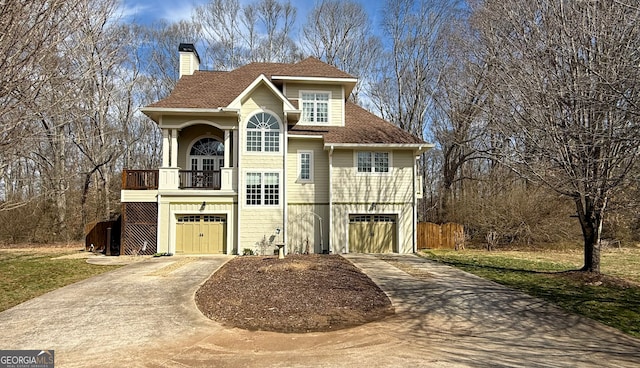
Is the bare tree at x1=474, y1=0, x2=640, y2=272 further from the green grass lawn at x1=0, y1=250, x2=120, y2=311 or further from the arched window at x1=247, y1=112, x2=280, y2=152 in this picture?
Result: the green grass lawn at x1=0, y1=250, x2=120, y2=311

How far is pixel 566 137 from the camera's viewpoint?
10.1 metres

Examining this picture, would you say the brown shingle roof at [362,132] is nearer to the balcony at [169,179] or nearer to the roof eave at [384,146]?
the roof eave at [384,146]

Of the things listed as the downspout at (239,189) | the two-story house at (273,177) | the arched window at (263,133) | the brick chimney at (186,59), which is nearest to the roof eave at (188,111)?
the two-story house at (273,177)

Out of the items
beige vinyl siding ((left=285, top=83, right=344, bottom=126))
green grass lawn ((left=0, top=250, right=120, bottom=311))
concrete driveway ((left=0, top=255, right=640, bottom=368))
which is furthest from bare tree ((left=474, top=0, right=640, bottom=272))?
green grass lawn ((left=0, top=250, right=120, bottom=311))

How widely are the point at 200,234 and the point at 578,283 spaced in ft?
46.1

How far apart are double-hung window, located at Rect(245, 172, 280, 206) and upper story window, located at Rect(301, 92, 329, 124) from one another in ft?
11.7

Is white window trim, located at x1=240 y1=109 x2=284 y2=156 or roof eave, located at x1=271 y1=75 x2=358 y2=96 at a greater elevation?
roof eave, located at x1=271 y1=75 x2=358 y2=96

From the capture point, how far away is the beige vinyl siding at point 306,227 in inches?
Answer: 704

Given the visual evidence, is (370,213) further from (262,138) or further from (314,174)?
(262,138)

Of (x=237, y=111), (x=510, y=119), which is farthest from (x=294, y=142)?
(x=510, y=119)

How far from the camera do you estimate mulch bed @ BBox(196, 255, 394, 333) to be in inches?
296

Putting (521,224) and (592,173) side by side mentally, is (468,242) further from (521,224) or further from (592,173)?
(592,173)

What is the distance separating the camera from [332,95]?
19.1m

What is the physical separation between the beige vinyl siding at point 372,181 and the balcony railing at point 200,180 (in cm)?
537
